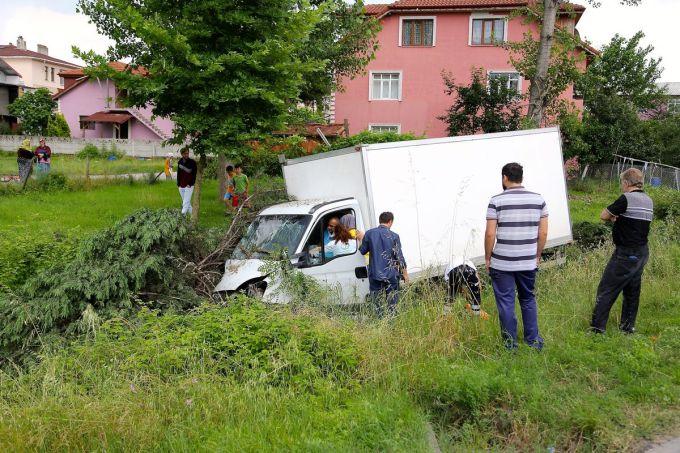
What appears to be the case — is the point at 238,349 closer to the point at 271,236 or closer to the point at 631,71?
the point at 271,236

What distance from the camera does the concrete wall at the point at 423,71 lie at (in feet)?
102

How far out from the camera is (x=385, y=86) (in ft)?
106

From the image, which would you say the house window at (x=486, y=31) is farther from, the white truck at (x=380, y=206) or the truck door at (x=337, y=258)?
the truck door at (x=337, y=258)

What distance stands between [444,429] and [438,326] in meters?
1.46

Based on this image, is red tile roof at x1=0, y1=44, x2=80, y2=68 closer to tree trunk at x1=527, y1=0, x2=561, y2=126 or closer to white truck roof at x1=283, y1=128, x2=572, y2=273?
tree trunk at x1=527, y1=0, x2=561, y2=126

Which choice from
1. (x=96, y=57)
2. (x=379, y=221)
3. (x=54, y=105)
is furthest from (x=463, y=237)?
(x=54, y=105)

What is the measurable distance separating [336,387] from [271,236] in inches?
154

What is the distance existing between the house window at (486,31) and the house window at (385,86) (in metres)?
4.49

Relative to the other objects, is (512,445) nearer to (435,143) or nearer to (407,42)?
(435,143)

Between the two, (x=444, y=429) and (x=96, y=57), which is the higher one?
(x=96, y=57)

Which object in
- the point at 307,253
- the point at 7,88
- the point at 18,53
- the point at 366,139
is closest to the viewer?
the point at 307,253

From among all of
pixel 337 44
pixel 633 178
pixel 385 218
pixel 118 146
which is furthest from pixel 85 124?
pixel 633 178

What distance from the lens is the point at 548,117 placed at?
25.4 metres

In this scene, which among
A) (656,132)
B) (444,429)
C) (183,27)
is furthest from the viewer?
(656,132)
